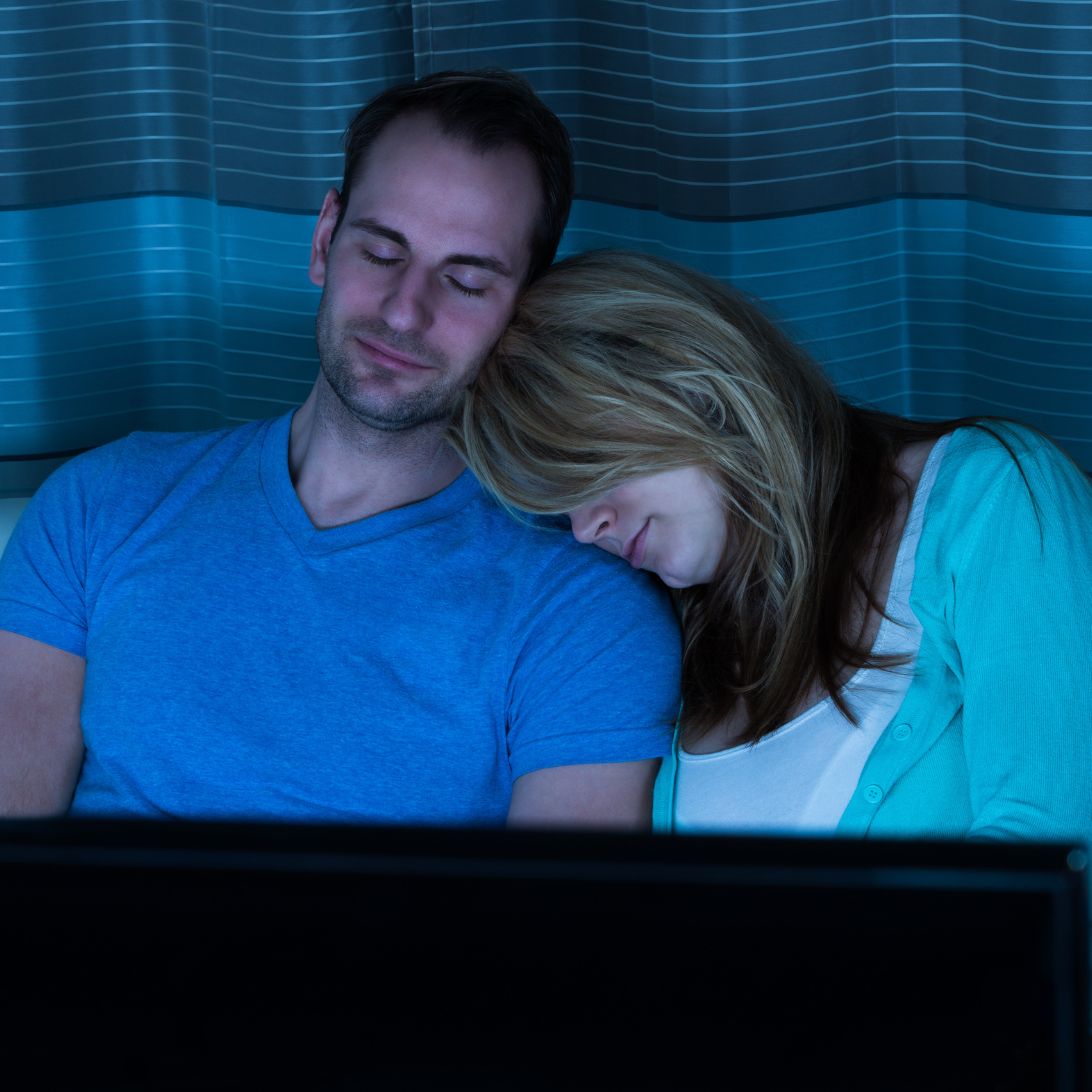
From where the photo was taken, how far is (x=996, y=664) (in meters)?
1.20

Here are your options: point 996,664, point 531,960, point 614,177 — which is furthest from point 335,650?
point 531,960

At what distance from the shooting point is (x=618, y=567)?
1440 mm

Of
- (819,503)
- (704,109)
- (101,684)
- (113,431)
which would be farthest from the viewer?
(113,431)

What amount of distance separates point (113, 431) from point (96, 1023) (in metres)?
1.55

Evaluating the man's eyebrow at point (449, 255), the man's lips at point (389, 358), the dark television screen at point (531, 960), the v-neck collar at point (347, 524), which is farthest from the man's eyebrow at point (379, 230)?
the dark television screen at point (531, 960)

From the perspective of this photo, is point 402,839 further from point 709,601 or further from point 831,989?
point 709,601

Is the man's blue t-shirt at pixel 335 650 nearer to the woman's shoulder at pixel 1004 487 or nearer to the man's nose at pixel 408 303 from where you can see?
the man's nose at pixel 408 303

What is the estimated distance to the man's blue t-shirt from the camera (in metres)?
1.39

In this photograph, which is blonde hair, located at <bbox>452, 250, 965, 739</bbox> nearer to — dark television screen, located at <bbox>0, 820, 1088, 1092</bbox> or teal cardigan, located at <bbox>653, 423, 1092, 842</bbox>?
teal cardigan, located at <bbox>653, 423, 1092, 842</bbox>

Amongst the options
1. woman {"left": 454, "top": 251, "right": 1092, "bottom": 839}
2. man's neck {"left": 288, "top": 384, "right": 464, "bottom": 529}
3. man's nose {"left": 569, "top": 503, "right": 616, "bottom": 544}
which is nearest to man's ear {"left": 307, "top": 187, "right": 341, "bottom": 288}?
man's neck {"left": 288, "top": 384, "right": 464, "bottom": 529}

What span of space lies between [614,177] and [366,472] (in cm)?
54

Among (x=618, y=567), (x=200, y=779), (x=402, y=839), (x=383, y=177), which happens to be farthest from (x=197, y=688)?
(x=402, y=839)

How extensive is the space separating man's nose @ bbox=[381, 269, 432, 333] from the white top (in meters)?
0.53

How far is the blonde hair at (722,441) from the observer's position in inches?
52.0
